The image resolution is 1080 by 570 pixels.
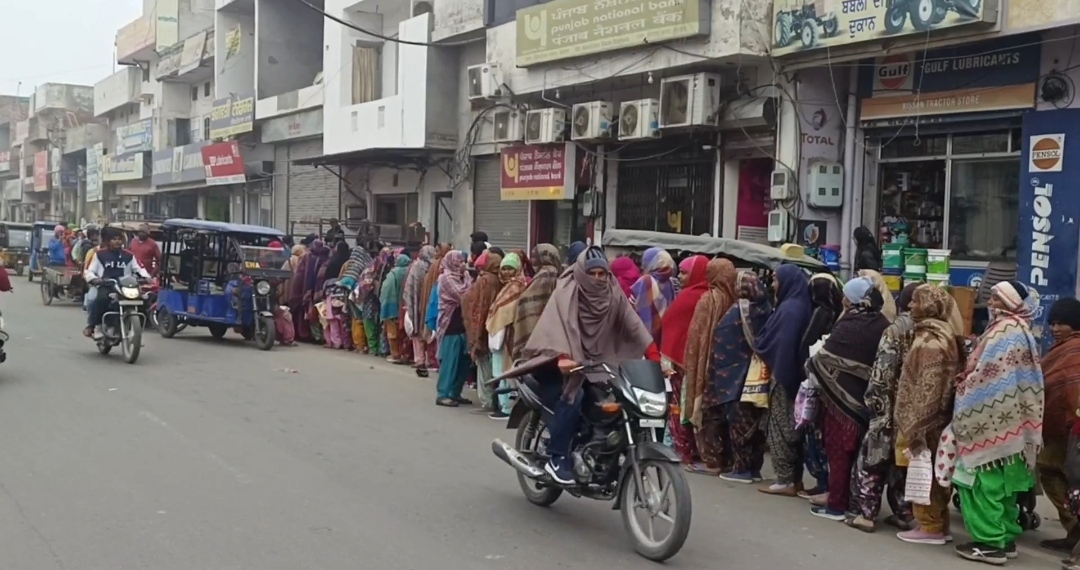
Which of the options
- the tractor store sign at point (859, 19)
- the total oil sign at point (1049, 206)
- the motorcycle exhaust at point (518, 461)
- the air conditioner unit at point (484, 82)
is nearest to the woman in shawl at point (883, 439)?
the motorcycle exhaust at point (518, 461)

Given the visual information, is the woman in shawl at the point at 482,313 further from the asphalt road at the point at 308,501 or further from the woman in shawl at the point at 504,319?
the asphalt road at the point at 308,501

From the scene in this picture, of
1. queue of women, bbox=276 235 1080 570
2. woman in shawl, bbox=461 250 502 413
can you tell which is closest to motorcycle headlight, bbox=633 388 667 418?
queue of women, bbox=276 235 1080 570

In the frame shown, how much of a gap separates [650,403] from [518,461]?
3.80 feet

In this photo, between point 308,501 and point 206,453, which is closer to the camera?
point 308,501

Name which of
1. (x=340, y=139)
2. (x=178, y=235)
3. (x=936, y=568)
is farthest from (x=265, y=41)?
(x=936, y=568)

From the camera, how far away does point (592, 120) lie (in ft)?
52.1

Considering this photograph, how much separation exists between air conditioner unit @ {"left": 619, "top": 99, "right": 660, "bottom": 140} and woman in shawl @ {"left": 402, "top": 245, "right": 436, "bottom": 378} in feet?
13.7

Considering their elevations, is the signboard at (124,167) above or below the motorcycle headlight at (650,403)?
above

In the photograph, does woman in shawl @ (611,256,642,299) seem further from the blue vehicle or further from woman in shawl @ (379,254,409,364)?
the blue vehicle

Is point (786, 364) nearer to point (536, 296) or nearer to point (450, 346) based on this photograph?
point (536, 296)

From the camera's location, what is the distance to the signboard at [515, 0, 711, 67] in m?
13.4

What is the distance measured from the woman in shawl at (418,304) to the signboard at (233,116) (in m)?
18.4

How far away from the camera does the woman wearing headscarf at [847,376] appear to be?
20.2 ft

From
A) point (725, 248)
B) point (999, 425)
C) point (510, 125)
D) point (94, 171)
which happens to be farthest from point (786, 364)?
point (94, 171)
